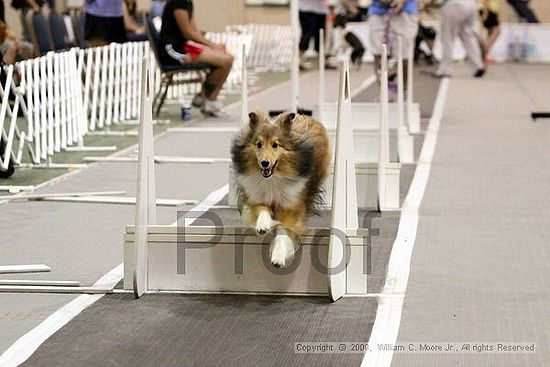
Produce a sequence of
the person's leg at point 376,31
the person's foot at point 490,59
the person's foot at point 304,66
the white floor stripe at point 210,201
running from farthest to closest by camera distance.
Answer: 1. the person's foot at point 490,59
2. the person's foot at point 304,66
3. the person's leg at point 376,31
4. the white floor stripe at point 210,201

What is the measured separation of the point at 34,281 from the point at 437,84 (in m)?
13.5

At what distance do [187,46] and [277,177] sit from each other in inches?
304

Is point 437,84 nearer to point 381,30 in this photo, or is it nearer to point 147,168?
point 381,30

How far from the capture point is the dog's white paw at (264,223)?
5215mm

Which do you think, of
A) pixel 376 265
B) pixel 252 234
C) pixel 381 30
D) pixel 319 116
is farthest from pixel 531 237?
pixel 381 30

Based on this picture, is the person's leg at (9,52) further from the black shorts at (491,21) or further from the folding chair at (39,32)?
the black shorts at (491,21)

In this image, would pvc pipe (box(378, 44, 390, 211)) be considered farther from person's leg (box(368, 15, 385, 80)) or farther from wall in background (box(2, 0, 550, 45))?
wall in background (box(2, 0, 550, 45))

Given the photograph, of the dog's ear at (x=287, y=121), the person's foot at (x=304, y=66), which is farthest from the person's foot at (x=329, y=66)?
the dog's ear at (x=287, y=121)

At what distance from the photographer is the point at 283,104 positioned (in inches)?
582

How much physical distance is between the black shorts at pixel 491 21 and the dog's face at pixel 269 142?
17.2 metres

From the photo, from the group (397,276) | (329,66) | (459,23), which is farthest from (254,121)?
(329,66)

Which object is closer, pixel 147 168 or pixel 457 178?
pixel 147 168

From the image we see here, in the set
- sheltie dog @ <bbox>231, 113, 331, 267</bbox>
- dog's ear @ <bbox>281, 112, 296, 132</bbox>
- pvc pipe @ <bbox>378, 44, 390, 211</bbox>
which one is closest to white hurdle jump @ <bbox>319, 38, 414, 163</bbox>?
pvc pipe @ <bbox>378, 44, 390, 211</bbox>

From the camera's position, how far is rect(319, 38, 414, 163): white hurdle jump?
8734 mm
